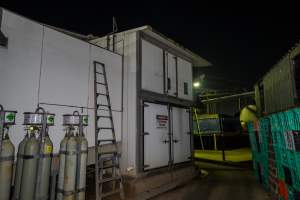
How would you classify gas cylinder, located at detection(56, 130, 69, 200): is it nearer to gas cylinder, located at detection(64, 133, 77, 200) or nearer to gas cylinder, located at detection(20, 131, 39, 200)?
gas cylinder, located at detection(64, 133, 77, 200)

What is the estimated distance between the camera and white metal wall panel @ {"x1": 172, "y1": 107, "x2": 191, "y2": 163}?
22.2 ft

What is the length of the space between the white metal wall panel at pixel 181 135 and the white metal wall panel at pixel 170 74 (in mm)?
594

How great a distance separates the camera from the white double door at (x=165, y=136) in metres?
5.77

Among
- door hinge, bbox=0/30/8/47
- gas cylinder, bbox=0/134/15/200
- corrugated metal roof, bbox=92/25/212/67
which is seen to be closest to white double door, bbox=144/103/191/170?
corrugated metal roof, bbox=92/25/212/67

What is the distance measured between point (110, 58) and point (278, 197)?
15.6 feet

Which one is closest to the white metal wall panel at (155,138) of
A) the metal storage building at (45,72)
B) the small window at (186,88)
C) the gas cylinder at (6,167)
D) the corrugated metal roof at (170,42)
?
the small window at (186,88)

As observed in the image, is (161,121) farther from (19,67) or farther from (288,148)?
(19,67)

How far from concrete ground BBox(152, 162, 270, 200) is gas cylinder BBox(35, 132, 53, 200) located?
272cm

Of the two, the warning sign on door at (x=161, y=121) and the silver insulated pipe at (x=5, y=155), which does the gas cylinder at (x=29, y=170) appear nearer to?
the silver insulated pipe at (x=5, y=155)

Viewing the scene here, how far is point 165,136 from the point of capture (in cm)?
633

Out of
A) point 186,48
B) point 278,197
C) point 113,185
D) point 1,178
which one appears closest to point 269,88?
point 278,197

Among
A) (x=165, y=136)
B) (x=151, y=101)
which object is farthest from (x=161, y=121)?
(x=151, y=101)

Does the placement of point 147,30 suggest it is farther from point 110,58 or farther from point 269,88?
point 269,88

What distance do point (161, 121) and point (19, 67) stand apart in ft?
12.4
